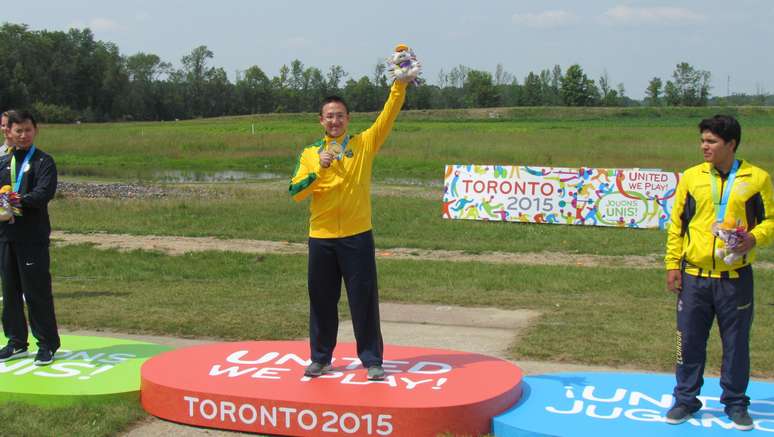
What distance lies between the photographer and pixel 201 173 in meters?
39.8

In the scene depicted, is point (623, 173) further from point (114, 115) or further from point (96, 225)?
point (114, 115)

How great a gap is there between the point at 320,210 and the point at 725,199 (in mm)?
2618

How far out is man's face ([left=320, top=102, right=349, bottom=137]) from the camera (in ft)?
19.9

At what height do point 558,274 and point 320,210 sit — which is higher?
point 320,210

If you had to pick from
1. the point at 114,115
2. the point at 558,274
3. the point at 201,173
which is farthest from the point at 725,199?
the point at 114,115

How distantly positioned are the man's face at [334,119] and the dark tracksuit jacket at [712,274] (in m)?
2.28

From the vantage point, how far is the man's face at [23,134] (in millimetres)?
6750

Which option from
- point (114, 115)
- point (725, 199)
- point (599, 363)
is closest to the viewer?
point (725, 199)

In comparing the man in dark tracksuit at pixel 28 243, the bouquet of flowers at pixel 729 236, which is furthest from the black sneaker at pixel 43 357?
the bouquet of flowers at pixel 729 236

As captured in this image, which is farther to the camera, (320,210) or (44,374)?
(44,374)

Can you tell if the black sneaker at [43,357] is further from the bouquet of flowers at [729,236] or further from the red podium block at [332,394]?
the bouquet of flowers at [729,236]

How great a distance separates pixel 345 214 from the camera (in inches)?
A: 238

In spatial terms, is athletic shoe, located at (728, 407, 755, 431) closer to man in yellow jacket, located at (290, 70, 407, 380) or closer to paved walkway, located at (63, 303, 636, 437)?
paved walkway, located at (63, 303, 636, 437)

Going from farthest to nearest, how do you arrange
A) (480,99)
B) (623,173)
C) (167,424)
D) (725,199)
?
1. (480,99)
2. (623,173)
3. (167,424)
4. (725,199)
